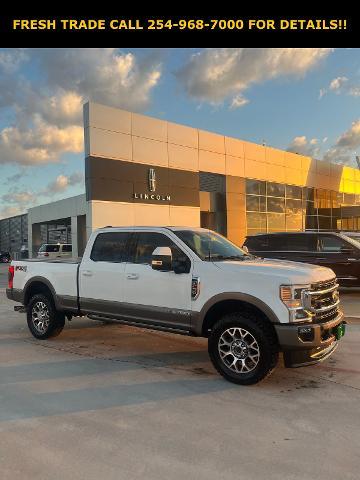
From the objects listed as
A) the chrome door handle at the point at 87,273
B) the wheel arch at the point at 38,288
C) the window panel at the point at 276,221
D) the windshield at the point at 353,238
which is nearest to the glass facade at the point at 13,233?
the window panel at the point at 276,221

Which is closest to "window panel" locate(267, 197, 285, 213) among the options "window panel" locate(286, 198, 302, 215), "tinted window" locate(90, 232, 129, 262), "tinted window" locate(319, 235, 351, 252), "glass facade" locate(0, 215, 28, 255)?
"window panel" locate(286, 198, 302, 215)

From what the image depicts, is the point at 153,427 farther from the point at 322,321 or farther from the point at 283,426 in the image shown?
the point at 322,321

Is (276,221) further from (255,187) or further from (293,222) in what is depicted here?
(255,187)

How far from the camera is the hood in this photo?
4949 millimetres

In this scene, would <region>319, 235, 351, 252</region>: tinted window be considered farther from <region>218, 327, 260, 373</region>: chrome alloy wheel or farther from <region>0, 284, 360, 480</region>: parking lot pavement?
<region>218, 327, 260, 373</region>: chrome alloy wheel

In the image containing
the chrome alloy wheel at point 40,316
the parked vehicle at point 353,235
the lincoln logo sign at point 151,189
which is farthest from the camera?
the lincoln logo sign at point 151,189

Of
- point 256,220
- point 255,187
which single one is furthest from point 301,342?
point 255,187

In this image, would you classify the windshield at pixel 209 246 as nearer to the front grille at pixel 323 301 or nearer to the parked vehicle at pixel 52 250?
the front grille at pixel 323 301

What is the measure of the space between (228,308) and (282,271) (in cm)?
83

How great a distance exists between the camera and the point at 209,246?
20.1 ft

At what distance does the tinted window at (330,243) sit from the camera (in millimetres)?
12336

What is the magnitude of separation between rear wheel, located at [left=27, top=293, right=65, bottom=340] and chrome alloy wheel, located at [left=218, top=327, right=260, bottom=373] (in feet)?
11.0
